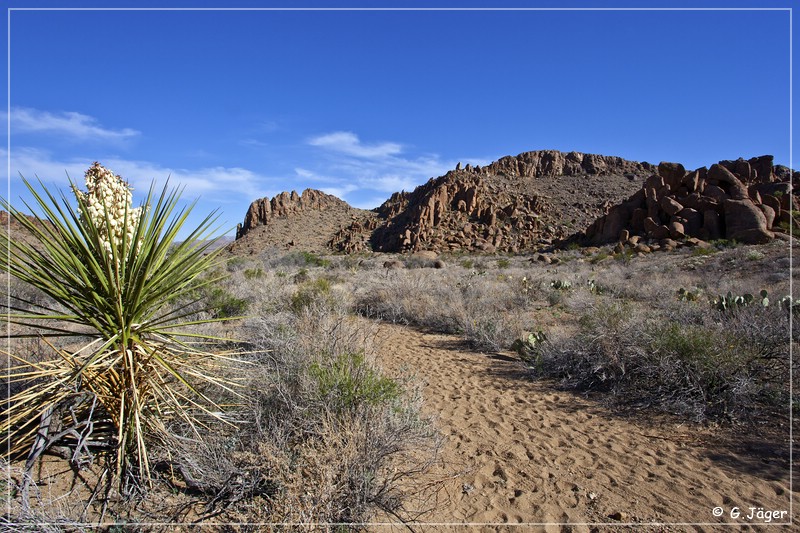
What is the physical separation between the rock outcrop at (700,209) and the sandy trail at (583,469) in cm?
2594

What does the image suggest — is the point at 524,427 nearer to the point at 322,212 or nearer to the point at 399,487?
the point at 399,487

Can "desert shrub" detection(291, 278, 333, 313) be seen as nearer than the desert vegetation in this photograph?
No

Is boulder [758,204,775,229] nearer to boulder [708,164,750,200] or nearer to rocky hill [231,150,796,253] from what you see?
rocky hill [231,150,796,253]

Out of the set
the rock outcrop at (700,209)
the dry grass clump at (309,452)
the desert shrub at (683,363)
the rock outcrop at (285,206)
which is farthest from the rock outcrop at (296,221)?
the dry grass clump at (309,452)

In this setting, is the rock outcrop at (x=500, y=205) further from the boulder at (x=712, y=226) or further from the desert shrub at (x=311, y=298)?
the desert shrub at (x=311, y=298)

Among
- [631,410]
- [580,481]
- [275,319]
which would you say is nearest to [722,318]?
[631,410]

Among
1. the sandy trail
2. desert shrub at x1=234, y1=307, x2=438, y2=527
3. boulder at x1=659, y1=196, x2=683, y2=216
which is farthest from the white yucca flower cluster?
boulder at x1=659, y1=196, x2=683, y2=216

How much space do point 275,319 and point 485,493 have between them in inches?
185

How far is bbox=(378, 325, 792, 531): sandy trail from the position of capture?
10.1ft

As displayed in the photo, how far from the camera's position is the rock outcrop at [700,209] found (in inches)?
1019

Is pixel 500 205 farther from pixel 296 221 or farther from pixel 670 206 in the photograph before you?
pixel 296 221

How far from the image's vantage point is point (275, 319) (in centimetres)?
700

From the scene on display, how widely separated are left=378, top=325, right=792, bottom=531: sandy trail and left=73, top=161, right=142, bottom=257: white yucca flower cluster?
2.97 meters

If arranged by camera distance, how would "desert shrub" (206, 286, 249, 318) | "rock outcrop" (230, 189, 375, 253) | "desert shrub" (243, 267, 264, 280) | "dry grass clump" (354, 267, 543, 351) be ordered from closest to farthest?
"dry grass clump" (354, 267, 543, 351) < "desert shrub" (206, 286, 249, 318) < "desert shrub" (243, 267, 264, 280) < "rock outcrop" (230, 189, 375, 253)
